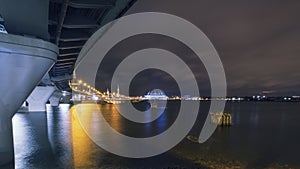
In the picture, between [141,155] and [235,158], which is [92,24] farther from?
[235,158]

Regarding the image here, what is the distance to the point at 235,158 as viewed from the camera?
1495 centimetres

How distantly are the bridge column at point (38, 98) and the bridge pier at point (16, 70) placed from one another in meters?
41.0

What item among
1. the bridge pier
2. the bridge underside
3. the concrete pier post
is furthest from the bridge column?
the bridge pier

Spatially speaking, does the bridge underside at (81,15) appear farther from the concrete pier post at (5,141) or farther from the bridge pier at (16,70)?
the concrete pier post at (5,141)

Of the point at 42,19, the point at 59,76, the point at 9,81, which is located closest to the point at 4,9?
the point at 42,19

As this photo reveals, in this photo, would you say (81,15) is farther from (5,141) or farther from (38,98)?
(38,98)

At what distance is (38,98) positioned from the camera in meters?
47.3

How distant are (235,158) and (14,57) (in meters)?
14.5

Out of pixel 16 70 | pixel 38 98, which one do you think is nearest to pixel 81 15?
pixel 16 70

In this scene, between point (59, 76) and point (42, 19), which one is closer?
point (42, 19)

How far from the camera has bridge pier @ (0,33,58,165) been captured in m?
8.28

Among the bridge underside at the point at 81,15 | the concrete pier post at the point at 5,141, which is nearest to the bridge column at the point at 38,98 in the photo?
the bridge underside at the point at 81,15

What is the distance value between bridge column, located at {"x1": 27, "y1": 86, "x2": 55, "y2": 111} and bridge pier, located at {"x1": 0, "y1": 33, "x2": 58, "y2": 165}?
41.0 m

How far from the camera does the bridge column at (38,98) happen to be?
46.7m
